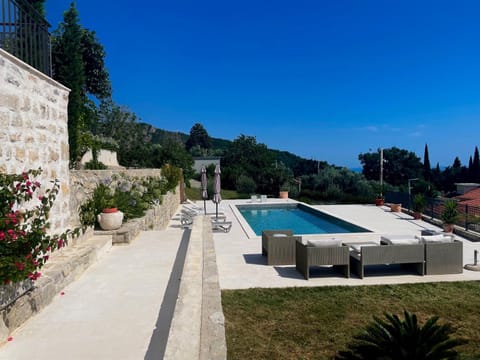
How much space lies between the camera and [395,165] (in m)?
53.8

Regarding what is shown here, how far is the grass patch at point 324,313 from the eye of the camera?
156 inches

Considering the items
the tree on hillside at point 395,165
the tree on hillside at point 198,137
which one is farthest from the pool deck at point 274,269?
the tree on hillside at point 198,137

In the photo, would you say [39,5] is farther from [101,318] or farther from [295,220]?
[101,318]

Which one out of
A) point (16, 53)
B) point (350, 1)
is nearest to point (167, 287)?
point (16, 53)

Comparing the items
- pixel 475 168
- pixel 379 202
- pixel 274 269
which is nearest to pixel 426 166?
pixel 475 168

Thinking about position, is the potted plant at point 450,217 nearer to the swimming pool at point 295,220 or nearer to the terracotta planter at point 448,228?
the terracotta planter at point 448,228

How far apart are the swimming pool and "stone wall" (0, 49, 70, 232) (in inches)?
336

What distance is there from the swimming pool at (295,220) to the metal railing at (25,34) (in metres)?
9.20

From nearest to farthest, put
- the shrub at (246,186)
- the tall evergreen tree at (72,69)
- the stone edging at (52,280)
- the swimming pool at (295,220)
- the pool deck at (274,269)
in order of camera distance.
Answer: the stone edging at (52,280), the pool deck at (274,269), the swimming pool at (295,220), the tall evergreen tree at (72,69), the shrub at (246,186)

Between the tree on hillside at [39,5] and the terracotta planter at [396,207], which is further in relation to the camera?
the tree on hillside at [39,5]

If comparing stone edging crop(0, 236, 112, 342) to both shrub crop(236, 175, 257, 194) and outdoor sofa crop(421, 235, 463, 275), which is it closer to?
outdoor sofa crop(421, 235, 463, 275)

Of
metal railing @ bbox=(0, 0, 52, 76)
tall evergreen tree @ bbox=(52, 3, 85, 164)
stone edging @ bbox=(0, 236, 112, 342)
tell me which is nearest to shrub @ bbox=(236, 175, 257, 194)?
tall evergreen tree @ bbox=(52, 3, 85, 164)

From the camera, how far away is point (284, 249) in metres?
7.57

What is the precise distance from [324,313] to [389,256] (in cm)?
257
